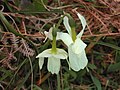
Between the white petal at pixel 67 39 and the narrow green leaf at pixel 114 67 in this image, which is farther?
the narrow green leaf at pixel 114 67

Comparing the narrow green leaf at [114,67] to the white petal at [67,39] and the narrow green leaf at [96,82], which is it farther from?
the white petal at [67,39]

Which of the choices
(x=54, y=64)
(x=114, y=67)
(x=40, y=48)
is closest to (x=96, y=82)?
(x=114, y=67)

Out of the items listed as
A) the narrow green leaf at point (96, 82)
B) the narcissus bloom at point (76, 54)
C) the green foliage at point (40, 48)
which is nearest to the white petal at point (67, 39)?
the narcissus bloom at point (76, 54)

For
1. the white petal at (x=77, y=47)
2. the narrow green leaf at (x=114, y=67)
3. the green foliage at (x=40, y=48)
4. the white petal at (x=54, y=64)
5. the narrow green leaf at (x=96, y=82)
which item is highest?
the white petal at (x=77, y=47)

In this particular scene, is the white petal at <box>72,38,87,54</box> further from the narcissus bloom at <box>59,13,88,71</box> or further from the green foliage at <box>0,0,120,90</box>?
the green foliage at <box>0,0,120,90</box>

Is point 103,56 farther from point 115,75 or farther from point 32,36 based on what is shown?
point 32,36

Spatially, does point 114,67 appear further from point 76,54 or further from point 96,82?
point 76,54

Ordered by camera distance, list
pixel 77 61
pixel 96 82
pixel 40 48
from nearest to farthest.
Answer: pixel 77 61 < pixel 40 48 < pixel 96 82

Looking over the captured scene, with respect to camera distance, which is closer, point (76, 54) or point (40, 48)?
point (76, 54)

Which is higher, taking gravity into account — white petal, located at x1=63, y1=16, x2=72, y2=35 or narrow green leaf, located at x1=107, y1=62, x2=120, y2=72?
white petal, located at x1=63, y1=16, x2=72, y2=35

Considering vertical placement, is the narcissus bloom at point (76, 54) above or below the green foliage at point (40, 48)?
above

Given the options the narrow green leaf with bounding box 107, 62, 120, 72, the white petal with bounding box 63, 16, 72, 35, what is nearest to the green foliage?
the narrow green leaf with bounding box 107, 62, 120, 72

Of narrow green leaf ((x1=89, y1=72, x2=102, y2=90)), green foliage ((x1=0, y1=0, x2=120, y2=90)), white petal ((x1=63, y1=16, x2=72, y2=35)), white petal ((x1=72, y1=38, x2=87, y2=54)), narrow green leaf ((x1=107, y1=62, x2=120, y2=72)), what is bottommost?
narrow green leaf ((x1=89, y1=72, x2=102, y2=90))
